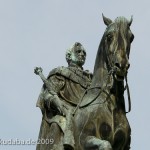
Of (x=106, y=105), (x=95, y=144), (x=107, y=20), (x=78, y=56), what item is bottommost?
(x=95, y=144)

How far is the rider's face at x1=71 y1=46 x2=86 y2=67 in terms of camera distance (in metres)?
17.8

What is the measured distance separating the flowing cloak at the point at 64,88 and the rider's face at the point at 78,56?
0.27 m

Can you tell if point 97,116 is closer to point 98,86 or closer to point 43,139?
point 98,86

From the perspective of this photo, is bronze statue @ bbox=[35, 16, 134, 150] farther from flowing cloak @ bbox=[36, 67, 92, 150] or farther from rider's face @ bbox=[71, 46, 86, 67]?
rider's face @ bbox=[71, 46, 86, 67]

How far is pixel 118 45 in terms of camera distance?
15.4 metres

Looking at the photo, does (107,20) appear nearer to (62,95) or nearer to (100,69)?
(100,69)

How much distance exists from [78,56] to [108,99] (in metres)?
2.58

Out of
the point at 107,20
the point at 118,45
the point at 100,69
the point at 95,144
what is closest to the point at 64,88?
the point at 100,69

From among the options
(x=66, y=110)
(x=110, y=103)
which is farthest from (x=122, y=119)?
(x=66, y=110)

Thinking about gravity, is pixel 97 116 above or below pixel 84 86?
below

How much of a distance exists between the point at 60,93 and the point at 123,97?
1.93 metres

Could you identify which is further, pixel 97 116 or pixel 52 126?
pixel 52 126

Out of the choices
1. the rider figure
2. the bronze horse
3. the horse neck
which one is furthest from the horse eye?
the rider figure

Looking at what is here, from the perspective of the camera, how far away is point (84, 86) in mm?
17328
